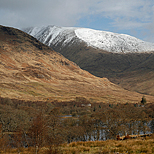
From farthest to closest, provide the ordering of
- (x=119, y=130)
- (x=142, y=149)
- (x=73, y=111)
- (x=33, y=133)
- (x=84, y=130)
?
1. (x=73, y=111)
2. (x=84, y=130)
3. (x=119, y=130)
4. (x=33, y=133)
5. (x=142, y=149)

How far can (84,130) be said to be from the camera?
8175cm

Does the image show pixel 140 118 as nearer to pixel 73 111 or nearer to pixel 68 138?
pixel 68 138

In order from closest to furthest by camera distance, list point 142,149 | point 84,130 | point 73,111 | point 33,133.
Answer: point 142,149 → point 33,133 → point 84,130 → point 73,111

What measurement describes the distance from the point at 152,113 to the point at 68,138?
5171 centimetres

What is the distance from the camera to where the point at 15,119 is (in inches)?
3575

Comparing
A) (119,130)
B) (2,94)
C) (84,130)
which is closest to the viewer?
(119,130)

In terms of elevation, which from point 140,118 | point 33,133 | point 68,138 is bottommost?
point 68,138

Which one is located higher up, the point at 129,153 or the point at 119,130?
the point at 129,153

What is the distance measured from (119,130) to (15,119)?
4871cm

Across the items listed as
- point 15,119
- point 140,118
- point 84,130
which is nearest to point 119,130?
point 84,130

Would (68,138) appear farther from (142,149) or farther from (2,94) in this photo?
(2,94)

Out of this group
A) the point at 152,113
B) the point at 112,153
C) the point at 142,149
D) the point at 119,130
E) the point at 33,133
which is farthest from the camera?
the point at 152,113

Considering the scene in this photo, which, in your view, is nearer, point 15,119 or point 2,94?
point 15,119

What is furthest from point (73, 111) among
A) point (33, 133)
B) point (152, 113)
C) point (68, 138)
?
point (33, 133)
